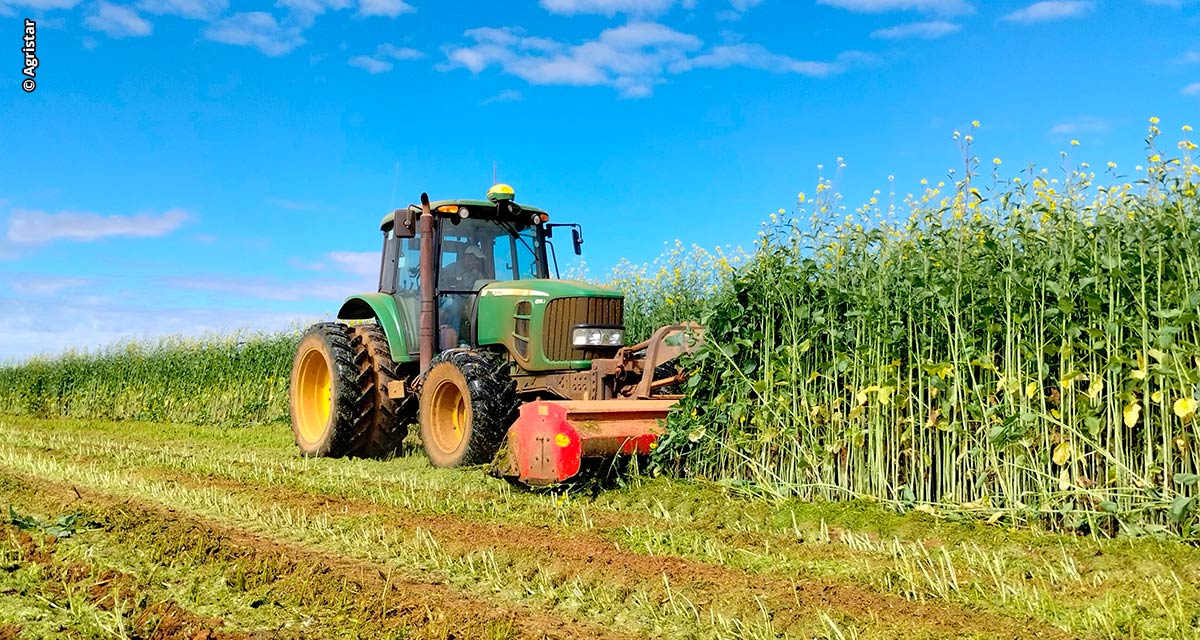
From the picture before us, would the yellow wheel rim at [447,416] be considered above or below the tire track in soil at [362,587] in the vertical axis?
above

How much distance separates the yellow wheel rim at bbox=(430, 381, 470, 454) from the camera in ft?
25.1

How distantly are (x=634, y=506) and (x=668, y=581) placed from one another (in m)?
2.17

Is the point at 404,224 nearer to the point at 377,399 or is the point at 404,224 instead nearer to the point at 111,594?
the point at 377,399

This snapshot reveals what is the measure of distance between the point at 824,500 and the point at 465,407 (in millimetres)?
2869

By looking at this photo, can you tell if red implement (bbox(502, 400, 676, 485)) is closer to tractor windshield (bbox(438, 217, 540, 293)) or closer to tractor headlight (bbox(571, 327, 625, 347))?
tractor headlight (bbox(571, 327, 625, 347))

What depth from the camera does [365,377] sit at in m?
8.93

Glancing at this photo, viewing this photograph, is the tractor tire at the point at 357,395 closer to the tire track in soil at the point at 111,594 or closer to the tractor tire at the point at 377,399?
the tractor tire at the point at 377,399

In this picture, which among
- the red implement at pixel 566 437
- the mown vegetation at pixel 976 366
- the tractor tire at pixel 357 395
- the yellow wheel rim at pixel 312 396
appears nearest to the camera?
the mown vegetation at pixel 976 366

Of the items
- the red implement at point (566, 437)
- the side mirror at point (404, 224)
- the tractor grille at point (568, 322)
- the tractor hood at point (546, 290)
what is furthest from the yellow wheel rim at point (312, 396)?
the red implement at point (566, 437)

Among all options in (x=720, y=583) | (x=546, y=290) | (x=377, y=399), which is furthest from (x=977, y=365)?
(x=377, y=399)

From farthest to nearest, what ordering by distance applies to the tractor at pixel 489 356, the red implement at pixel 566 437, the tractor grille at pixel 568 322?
the tractor grille at pixel 568 322 → the tractor at pixel 489 356 → the red implement at pixel 566 437

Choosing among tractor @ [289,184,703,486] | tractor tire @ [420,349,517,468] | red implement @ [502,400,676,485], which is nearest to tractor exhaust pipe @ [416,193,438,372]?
tractor @ [289,184,703,486]

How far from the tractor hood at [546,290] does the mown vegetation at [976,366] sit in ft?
Answer: 3.82

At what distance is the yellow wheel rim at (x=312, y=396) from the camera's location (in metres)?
9.95
